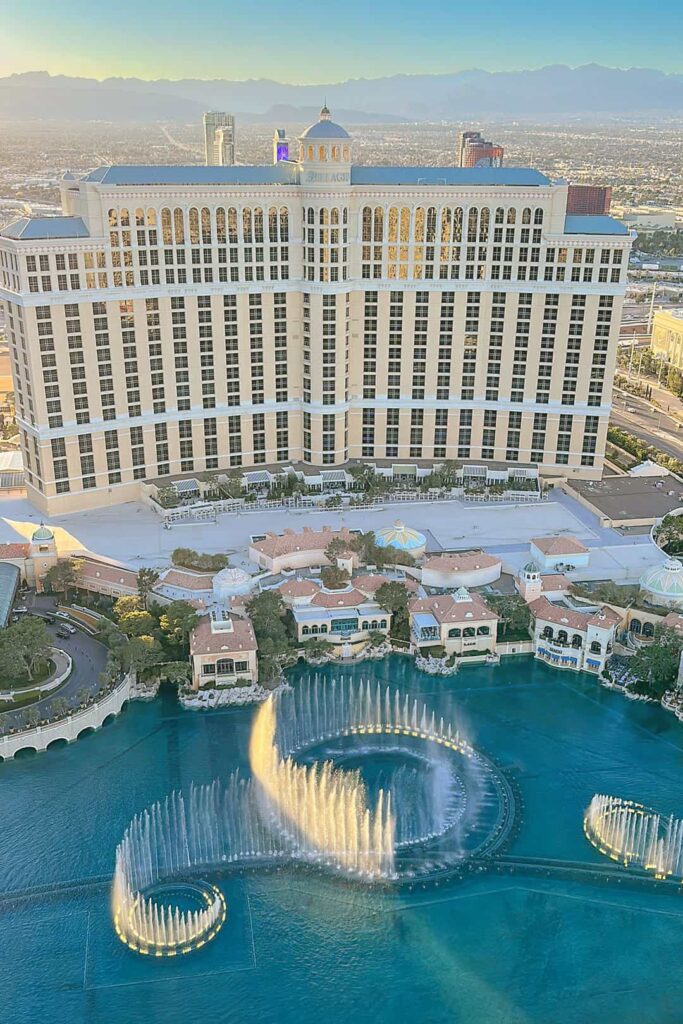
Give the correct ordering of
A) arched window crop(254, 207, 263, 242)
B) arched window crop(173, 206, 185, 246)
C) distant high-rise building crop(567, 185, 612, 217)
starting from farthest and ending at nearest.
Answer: distant high-rise building crop(567, 185, 612, 217) < arched window crop(254, 207, 263, 242) < arched window crop(173, 206, 185, 246)

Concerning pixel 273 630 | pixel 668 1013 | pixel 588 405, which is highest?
pixel 588 405

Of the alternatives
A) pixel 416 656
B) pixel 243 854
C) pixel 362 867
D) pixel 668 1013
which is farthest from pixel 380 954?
pixel 416 656

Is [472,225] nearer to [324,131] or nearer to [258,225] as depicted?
[324,131]

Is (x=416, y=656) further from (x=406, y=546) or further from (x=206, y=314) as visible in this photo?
(x=206, y=314)

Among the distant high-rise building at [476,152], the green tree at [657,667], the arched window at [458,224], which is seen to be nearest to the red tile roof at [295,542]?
the green tree at [657,667]

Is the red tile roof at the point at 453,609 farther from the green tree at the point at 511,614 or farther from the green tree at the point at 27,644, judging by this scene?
the green tree at the point at 27,644

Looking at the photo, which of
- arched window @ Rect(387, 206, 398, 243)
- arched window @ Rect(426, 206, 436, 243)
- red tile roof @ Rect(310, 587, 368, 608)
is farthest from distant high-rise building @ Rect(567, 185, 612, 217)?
red tile roof @ Rect(310, 587, 368, 608)

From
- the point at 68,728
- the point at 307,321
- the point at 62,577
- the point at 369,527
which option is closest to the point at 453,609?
the point at 369,527

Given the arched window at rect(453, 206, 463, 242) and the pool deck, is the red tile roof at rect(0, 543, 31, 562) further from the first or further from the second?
the arched window at rect(453, 206, 463, 242)
